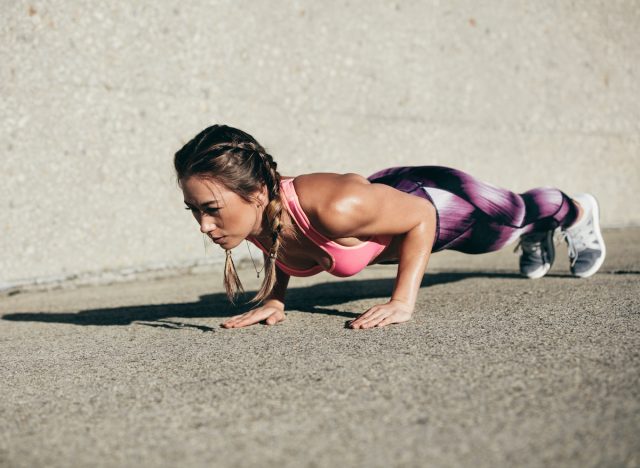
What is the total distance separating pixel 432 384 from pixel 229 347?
0.81 metres

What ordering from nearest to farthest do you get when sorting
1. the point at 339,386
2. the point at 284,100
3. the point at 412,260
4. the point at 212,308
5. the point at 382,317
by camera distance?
the point at 339,386, the point at 382,317, the point at 412,260, the point at 212,308, the point at 284,100

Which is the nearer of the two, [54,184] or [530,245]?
[530,245]

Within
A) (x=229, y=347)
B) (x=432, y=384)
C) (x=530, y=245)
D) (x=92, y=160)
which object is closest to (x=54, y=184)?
(x=92, y=160)

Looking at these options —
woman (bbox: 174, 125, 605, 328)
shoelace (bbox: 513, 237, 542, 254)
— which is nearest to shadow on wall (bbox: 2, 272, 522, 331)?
shoelace (bbox: 513, 237, 542, 254)

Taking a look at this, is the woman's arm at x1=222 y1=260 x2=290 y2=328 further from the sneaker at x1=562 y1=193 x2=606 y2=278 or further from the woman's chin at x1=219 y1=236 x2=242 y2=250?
A: the sneaker at x1=562 y1=193 x2=606 y2=278

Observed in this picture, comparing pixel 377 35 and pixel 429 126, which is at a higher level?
pixel 377 35

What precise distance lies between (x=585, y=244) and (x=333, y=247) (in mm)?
1521

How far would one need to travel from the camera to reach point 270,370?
190 cm

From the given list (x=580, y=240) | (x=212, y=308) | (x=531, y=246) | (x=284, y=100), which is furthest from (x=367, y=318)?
(x=284, y=100)

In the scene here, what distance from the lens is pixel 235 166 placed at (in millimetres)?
2311

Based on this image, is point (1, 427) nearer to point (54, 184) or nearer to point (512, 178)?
point (54, 184)

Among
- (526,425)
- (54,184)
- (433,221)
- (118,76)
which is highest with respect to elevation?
(118,76)

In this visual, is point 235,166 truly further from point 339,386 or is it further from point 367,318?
point 339,386

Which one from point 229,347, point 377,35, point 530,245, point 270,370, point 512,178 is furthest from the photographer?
point 512,178
